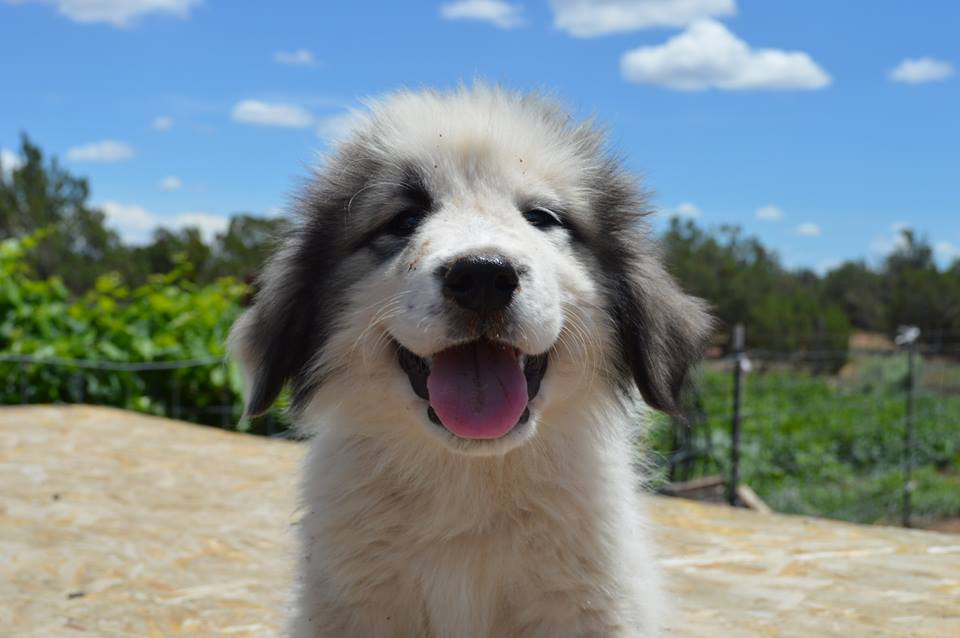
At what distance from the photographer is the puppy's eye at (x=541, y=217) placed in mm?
2869

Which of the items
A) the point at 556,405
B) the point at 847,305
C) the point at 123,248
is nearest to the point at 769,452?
the point at 556,405

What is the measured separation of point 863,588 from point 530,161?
107 inches

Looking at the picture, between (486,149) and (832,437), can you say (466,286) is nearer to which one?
(486,149)

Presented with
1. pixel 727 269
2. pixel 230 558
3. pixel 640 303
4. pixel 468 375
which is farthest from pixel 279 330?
pixel 727 269

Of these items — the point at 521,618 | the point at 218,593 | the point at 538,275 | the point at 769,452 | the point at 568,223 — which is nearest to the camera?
the point at 538,275

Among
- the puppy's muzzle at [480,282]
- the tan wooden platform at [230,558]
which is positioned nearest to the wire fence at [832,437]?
the tan wooden platform at [230,558]

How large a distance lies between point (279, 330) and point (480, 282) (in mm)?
913

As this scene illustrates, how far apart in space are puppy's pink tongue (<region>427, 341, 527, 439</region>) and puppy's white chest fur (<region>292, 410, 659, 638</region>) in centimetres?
27

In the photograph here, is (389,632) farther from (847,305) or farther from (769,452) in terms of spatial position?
(847,305)

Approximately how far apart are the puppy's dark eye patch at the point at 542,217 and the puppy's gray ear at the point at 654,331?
0.30 m

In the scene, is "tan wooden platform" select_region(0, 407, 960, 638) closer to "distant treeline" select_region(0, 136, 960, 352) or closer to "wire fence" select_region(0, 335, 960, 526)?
"wire fence" select_region(0, 335, 960, 526)

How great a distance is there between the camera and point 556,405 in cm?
288

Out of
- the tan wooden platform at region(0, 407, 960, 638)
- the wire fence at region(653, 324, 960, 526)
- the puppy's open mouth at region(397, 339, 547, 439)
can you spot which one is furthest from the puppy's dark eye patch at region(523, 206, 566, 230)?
the wire fence at region(653, 324, 960, 526)

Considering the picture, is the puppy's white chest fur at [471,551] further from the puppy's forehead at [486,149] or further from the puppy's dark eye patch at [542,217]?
the puppy's forehead at [486,149]
